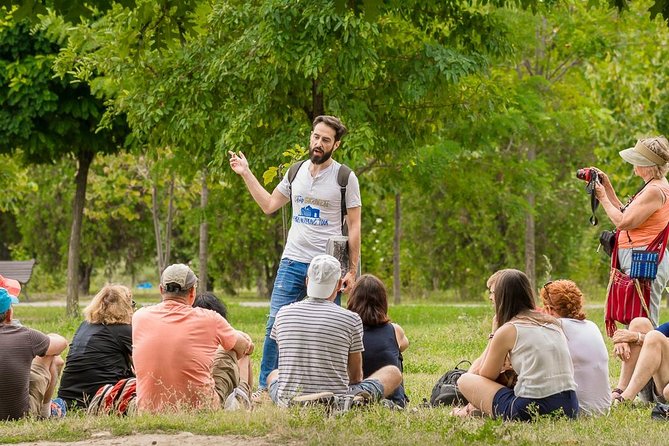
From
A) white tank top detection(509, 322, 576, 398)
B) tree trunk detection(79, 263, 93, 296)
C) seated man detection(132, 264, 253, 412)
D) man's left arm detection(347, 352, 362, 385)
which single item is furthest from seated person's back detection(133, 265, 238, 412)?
tree trunk detection(79, 263, 93, 296)

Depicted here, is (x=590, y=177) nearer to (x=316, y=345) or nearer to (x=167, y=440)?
(x=316, y=345)

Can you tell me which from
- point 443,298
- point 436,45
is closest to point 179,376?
point 436,45

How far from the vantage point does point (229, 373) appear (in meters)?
8.66

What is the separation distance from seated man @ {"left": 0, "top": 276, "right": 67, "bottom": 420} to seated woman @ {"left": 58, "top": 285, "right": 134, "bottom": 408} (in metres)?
0.29

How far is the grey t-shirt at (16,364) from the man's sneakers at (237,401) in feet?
4.24

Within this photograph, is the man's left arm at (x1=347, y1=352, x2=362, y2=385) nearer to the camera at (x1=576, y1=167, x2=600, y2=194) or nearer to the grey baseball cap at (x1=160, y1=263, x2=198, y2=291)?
the grey baseball cap at (x1=160, y1=263, x2=198, y2=291)

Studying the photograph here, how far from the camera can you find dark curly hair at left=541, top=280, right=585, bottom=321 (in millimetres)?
8289

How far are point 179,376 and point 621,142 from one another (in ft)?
69.0

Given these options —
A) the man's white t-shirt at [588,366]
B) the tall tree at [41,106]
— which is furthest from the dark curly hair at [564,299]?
the tall tree at [41,106]

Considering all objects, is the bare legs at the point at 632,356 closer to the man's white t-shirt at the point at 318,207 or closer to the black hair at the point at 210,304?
the man's white t-shirt at the point at 318,207

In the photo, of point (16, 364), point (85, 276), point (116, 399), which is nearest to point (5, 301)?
point (16, 364)

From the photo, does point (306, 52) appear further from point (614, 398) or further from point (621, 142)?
point (621, 142)

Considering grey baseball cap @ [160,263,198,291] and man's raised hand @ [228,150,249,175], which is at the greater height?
man's raised hand @ [228,150,249,175]

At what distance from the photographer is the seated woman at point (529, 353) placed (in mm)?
7477
